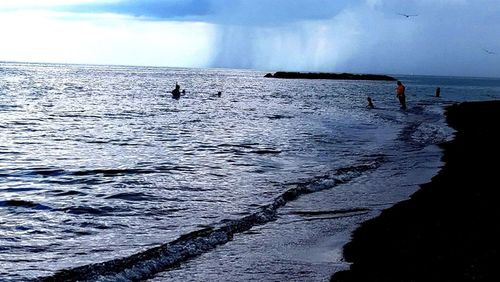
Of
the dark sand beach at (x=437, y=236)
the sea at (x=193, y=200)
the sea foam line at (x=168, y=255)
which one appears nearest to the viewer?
the dark sand beach at (x=437, y=236)

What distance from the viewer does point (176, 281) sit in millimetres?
7773

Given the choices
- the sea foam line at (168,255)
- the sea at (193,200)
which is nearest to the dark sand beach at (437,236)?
the sea at (193,200)

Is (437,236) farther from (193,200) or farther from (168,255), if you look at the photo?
(193,200)

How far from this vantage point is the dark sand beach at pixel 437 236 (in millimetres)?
7359

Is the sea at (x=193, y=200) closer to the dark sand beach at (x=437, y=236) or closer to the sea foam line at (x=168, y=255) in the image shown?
the sea foam line at (x=168, y=255)

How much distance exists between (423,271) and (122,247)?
16.7 feet

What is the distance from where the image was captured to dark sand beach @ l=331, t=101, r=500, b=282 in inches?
290

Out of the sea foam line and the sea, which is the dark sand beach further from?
the sea foam line

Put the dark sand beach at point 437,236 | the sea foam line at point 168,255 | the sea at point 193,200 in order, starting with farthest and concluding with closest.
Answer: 1. the sea at point 193,200
2. the sea foam line at point 168,255
3. the dark sand beach at point 437,236

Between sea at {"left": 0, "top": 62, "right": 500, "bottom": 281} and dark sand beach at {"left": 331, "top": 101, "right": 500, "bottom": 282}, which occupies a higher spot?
dark sand beach at {"left": 331, "top": 101, "right": 500, "bottom": 282}

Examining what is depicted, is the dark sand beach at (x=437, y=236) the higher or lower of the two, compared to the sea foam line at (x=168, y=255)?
higher

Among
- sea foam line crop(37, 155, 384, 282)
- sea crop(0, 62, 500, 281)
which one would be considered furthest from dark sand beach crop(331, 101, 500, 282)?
sea foam line crop(37, 155, 384, 282)

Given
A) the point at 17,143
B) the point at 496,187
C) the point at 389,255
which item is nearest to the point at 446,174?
the point at 496,187

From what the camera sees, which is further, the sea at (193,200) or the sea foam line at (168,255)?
the sea at (193,200)
